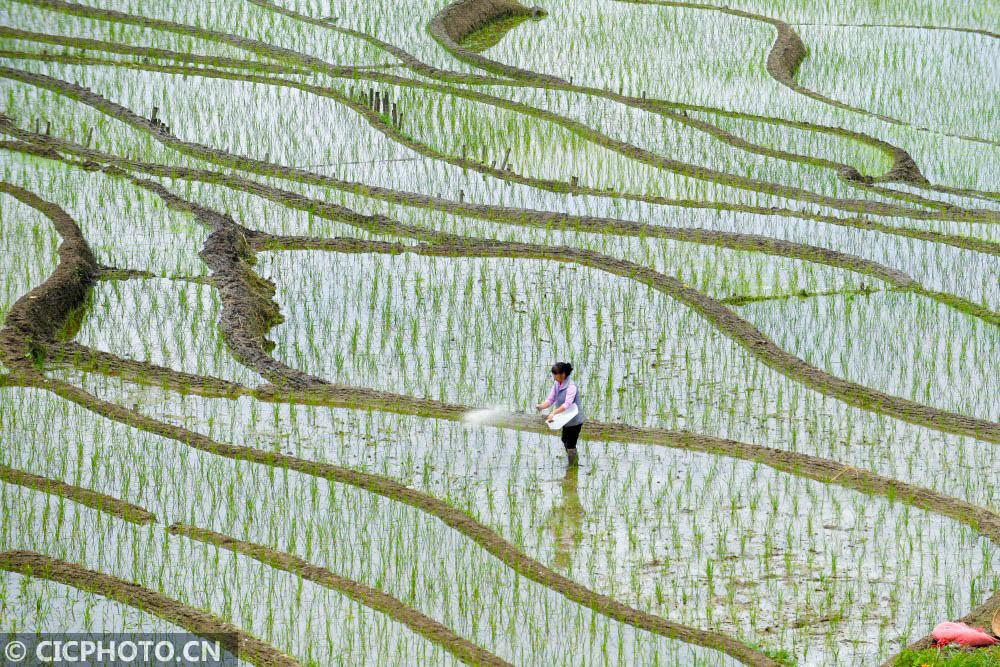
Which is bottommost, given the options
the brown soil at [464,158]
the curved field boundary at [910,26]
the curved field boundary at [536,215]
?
the curved field boundary at [536,215]

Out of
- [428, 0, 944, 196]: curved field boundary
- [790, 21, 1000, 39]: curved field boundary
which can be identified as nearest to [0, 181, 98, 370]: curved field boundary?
[428, 0, 944, 196]: curved field boundary

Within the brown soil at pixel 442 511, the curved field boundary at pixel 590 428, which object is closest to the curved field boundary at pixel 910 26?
the curved field boundary at pixel 590 428

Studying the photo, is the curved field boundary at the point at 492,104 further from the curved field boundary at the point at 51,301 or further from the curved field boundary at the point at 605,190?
the curved field boundary at the point at 51,301

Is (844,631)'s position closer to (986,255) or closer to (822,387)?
(822,387)

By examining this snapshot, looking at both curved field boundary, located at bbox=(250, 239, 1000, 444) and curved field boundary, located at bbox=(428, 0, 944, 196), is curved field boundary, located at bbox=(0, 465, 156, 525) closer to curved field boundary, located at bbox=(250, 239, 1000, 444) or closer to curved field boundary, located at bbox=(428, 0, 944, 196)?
curved field boundary, located at bbox=(250, 239, 1000, 444)

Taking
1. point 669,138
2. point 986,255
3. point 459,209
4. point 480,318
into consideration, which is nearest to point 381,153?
point 459,209

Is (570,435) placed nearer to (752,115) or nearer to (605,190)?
(605,190)
